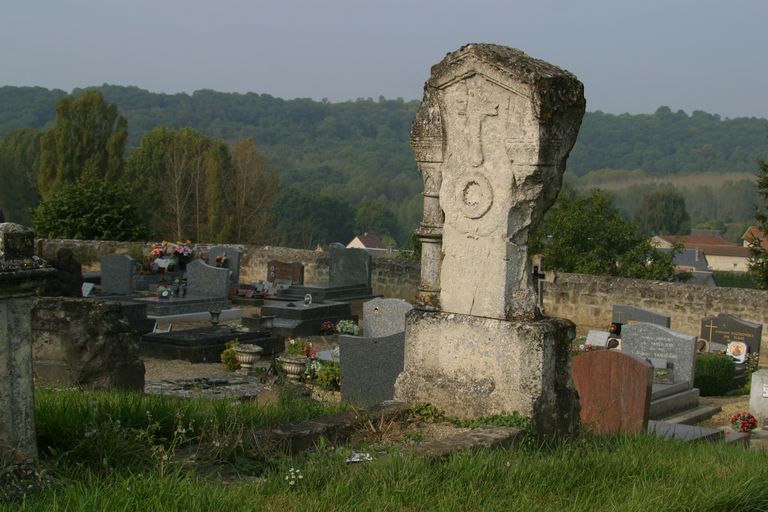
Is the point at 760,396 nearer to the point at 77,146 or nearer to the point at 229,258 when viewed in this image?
the point at 229,258

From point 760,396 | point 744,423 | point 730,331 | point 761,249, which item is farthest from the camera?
point 761,249

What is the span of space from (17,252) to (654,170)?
17497 cm

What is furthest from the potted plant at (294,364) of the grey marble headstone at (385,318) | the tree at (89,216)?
the tree at (89,216)

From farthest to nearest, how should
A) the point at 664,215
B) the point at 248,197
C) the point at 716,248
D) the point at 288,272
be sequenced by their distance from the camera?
the point at 664,215, the point at 716,248, the point at 248,197, the point at 288,272

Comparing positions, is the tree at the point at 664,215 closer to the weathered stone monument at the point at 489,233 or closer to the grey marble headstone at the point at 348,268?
the grey marble headstone at the point at 348,268

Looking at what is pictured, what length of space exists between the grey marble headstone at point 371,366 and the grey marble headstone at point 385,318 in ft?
9.90

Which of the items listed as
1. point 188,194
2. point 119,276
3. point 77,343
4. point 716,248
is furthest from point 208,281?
point 716,248

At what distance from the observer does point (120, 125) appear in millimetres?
40375

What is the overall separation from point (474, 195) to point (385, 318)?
7214 mm

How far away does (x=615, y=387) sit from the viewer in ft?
29.5

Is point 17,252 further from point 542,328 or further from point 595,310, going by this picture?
point 595,310

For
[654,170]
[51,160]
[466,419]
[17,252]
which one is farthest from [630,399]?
[654,170]

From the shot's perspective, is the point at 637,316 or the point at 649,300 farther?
the point at 649,300

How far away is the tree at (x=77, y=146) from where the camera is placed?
38969mm
